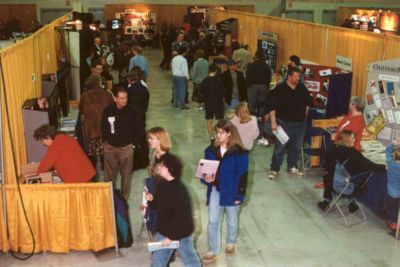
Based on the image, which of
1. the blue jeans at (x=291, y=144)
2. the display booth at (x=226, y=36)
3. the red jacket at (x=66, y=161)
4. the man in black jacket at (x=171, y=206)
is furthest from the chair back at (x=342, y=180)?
the display booth at (x=226, y=36)

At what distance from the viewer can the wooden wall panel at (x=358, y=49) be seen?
916 centimetres

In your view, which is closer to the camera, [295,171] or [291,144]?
[291,144]

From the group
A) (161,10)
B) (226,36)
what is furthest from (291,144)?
(161,10)

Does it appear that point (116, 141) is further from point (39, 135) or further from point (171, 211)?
point (171, 211)

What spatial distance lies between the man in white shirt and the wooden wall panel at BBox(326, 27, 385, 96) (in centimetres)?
324

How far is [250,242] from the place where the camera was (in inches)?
232

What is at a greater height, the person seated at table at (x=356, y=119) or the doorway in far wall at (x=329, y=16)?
the doorway in far wall at (x=329, y=16)

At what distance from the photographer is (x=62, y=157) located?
17.9 feet

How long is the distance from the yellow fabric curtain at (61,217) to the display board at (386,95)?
14.8 ft

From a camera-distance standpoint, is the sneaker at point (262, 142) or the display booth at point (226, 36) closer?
the sneaker at point (262, 142)

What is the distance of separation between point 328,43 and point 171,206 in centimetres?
779

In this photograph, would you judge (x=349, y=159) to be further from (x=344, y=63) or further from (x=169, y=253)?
(x=344, y=63)

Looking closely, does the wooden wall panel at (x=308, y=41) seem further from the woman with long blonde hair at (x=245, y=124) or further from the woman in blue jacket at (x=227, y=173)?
the woman in blue jacket at (x=227, y=173)

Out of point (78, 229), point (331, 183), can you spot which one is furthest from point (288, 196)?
point (78, 229)
